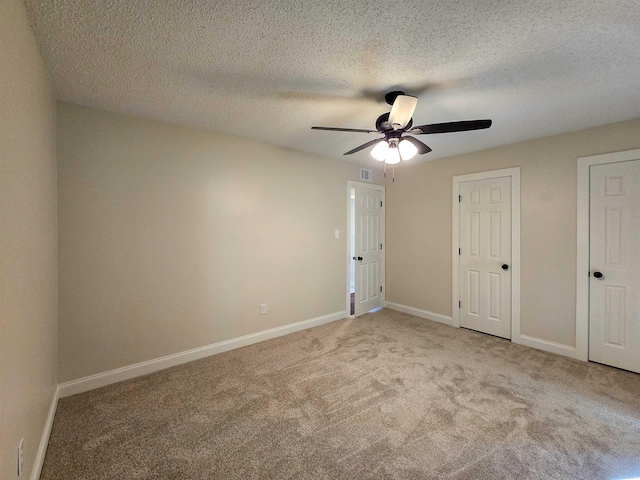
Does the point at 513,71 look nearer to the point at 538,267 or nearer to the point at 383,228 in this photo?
the point at 538,267

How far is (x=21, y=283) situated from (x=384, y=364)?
9.13ft

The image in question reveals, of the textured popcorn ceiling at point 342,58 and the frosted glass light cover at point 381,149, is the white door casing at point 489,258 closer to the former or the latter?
the textured popcorn ceiling at point 342,58

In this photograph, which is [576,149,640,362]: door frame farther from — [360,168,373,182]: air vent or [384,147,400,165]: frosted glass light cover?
[360,168,373,182]: air vent

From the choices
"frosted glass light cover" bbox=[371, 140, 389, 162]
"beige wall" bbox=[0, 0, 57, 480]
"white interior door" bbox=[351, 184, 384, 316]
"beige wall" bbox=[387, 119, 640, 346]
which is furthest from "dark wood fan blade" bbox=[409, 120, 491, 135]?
"white interior door" bbox=[351, 184, 384, 316]

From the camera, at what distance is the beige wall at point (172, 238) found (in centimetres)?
235

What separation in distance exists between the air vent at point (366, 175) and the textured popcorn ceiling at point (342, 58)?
74.5 inches

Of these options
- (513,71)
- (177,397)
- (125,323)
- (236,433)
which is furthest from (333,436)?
(513,71)

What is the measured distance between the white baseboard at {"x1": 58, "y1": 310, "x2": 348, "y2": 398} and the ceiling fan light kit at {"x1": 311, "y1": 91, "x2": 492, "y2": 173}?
8.12 feet

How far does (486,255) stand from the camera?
3.69m

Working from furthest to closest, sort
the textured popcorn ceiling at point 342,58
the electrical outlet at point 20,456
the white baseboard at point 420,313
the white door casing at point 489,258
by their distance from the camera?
the white baseboard at point 420,313, the white door casing at point 489,258, the textured popcorn ceiling at point 342,58, the electrical outlet at point 20,456

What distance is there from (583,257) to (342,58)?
3.18m

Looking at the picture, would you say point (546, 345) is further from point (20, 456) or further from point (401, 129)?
point (20, 456)

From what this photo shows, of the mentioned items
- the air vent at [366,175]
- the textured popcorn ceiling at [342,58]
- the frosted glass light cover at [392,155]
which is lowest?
the frosted glass light cover at [392,155]

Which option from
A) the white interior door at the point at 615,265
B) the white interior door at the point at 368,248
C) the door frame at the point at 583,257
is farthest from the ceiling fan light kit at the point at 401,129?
the white interior door at the point at 368,248
